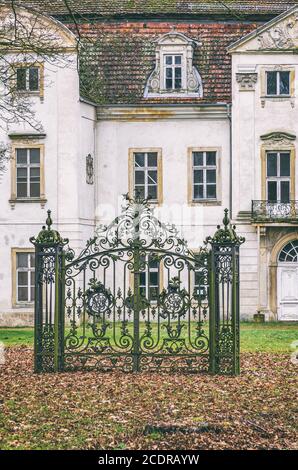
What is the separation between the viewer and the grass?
21953 millimetres

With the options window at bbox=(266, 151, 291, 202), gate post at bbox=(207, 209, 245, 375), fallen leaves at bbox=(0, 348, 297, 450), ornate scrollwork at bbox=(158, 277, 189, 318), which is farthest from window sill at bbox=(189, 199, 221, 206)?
gate post at bbox=(207, 209, 245, 375)

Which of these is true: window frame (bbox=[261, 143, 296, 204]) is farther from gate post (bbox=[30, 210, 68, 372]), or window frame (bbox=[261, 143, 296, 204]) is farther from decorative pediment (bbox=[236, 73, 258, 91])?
gate post (bbox=[30, 210, 68, 372])

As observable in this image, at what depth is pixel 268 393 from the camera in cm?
1424

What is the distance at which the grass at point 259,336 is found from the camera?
72.0ft

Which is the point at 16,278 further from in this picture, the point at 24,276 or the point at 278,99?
the point at 278,99

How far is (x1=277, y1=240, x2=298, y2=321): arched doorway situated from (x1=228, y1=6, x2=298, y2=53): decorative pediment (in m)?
6.01

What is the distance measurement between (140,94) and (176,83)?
1289 millimetres

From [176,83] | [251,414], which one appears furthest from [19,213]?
[251,414]

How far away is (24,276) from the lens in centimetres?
3206

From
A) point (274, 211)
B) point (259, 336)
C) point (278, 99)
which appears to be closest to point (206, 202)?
point (274, 211)

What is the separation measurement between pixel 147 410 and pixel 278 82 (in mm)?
21357

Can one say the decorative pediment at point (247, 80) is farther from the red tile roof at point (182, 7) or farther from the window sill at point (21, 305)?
the window sill at point (21, 305)

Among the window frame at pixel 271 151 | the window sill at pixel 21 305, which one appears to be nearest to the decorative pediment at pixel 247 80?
the window frame at pixel 271 151
